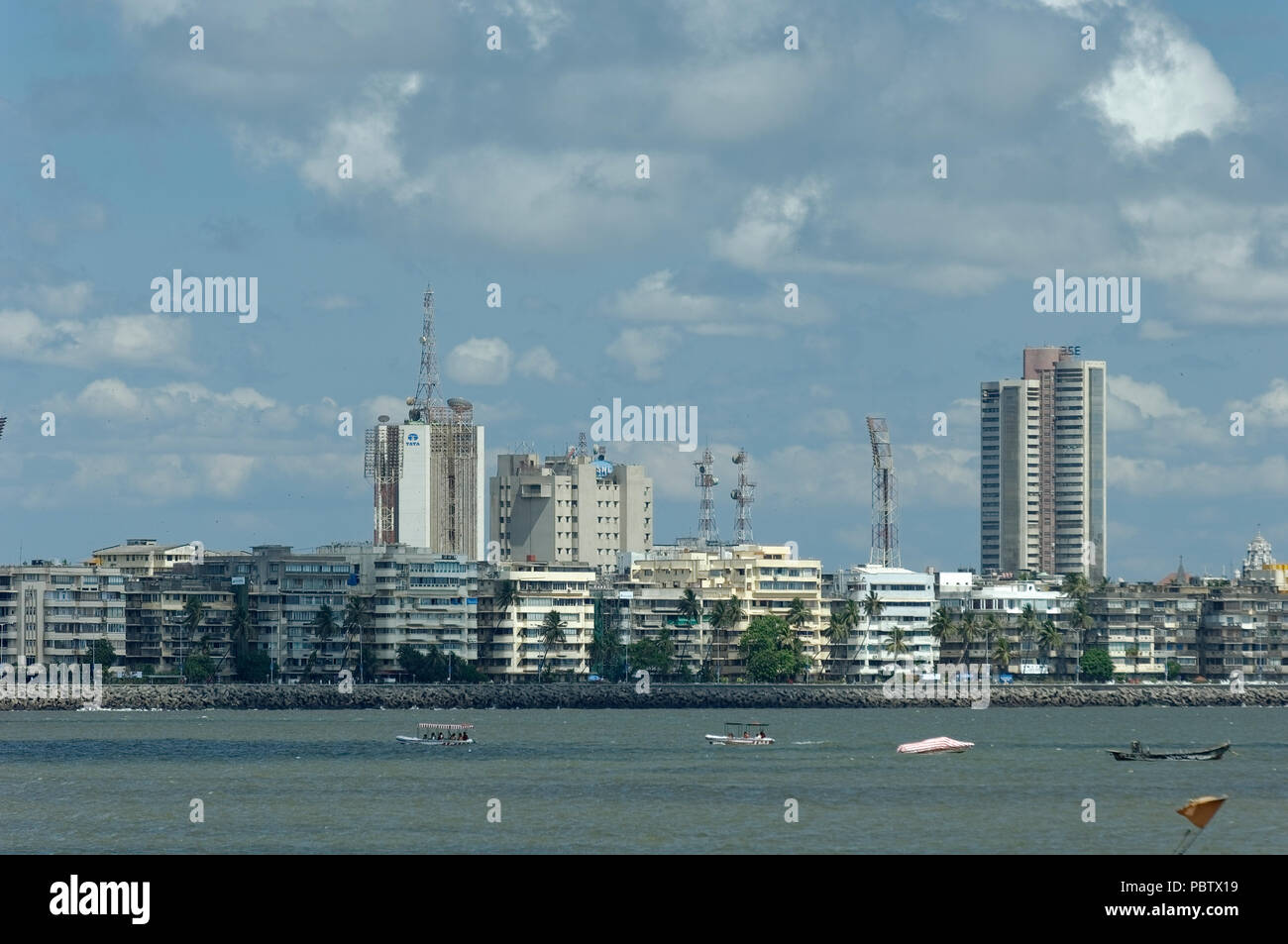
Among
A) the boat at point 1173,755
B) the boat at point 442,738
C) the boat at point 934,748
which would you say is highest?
the boat at point 1173,755

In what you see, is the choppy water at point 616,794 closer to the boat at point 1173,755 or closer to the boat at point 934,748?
the boat at point 1173,755

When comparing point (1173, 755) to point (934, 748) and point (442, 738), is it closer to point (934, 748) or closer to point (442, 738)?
point (934, 748)

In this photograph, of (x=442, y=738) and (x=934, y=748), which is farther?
(x=442, y=738)

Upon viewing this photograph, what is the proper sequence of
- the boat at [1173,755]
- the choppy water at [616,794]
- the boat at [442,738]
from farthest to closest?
1. the boat at [442,738]
2. the boat at [1173,755]
3. the choppy water at [616,794]

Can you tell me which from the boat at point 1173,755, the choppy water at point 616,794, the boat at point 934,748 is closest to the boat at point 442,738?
the choppy water at point 616,794

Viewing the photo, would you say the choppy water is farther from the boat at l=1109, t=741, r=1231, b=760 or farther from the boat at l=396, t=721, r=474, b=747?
the boat at l=396, t=721, r=474, b=747

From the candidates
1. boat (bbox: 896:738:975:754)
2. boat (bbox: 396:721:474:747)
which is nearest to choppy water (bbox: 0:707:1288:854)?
boat (bbox: 896:738:975:754)

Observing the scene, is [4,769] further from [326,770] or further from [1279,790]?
[1279,790]

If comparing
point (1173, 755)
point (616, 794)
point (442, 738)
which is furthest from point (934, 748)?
point (616, 794)
